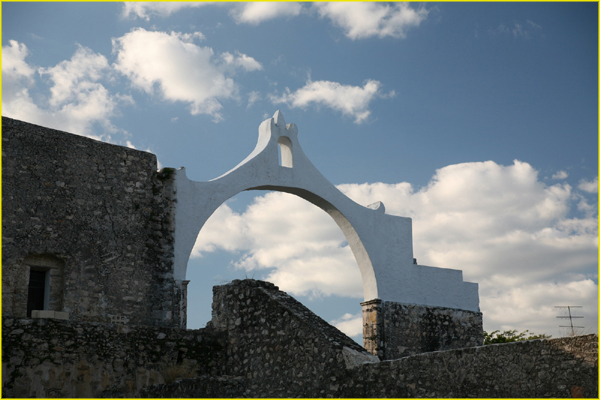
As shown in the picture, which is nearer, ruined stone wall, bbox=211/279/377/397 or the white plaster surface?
ruined stone wall, bbox=211/279/377/397

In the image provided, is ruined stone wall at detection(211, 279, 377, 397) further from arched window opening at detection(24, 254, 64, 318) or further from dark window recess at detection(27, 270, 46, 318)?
dark window recess at detection(27, 270, 46, 318)

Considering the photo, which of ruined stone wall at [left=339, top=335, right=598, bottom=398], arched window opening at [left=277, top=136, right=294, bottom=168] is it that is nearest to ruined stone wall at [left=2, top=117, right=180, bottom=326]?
arched window opening at [left=277, top=136, right=294, bottom=168]

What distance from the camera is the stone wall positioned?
41.4ft

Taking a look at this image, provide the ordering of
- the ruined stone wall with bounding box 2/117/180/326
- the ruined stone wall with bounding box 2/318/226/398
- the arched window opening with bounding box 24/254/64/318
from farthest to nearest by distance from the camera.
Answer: the arched window opening with bounding box 24/254/64/318 < the ruined stone wall with bounding box 2/117/180/326 < the ruined stone wall with bounding box 2/318/226/398

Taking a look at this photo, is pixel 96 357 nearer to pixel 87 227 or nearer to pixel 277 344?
pixel 277 344

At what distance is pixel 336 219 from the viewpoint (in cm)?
1351

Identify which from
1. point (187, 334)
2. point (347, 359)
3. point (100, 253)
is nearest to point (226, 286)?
point (187, 334)

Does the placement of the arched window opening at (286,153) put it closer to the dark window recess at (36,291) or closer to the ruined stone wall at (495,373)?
the dark window recess at (36,291)

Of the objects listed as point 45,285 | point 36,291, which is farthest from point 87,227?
point 36,291

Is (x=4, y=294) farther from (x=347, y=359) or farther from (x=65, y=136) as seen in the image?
(x=347, y=359)

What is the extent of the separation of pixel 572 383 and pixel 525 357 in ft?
1.25

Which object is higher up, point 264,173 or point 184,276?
point 264,173

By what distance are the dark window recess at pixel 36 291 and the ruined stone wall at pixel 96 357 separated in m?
3.42

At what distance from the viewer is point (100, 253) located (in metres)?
9.84
